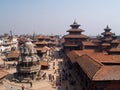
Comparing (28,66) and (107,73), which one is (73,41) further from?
(107,73)

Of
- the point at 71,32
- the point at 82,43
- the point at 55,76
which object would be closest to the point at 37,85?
the point at 55,76

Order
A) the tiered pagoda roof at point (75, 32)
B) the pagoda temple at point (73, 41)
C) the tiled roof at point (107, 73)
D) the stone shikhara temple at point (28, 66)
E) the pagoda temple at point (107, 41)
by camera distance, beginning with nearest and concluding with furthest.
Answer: the tiled roof at point (107, 73) → the stone shikhara temple at point (28, 66) → the pagoda temple at point (107, 41) → the pagoda temple at point (73, 41) → the tiered pagoda roof at point (75, 32)

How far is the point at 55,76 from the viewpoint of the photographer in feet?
149

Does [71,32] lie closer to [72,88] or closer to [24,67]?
[24,67]

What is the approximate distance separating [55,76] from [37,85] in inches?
270

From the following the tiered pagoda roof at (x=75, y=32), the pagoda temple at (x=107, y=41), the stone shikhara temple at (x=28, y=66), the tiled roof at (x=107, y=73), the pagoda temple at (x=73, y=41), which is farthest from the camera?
the tiered pagoda roof at (x=75, y=32)

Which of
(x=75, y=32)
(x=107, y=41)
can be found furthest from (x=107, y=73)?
(x=75, y=32)

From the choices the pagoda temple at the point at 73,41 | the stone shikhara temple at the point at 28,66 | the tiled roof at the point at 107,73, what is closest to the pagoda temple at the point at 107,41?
the pagoda temple at the point at 73,41

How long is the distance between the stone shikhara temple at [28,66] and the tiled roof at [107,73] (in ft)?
62.3

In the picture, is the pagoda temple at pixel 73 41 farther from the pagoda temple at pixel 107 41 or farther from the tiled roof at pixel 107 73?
the tiled roof at pixel 107 73

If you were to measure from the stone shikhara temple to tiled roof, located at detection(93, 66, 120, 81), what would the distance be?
1900cm

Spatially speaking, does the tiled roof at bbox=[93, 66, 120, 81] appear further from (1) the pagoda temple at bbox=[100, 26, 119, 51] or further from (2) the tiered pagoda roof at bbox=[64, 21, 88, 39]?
(2) the tiered pagoda roof at bbox=[64, 21, 88, 39]

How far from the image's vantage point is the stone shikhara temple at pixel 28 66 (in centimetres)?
4250

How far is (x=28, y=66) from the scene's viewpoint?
141ft
